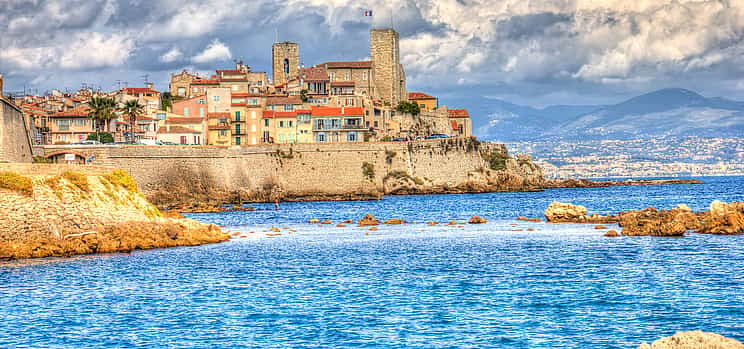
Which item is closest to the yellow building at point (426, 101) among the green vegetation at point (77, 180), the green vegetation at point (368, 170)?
the green vegetation at point (368, 170)

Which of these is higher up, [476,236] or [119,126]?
[119,126]

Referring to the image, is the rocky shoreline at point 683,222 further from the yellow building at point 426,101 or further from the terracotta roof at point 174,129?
the yellow building at point 426,101

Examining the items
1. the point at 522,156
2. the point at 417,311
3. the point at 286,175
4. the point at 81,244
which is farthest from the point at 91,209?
the point at 522,156

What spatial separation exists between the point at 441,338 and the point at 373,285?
344 inches

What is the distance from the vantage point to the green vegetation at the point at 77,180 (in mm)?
42000

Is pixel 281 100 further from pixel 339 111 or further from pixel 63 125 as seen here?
pixel 63 125

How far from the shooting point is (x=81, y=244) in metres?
38.7

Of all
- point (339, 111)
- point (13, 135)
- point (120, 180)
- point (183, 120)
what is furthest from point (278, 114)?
point (120, 180)

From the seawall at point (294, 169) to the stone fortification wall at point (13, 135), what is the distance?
24862 mm

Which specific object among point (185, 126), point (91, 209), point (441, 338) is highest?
point (185, 126)

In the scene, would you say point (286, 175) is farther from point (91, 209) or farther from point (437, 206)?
point (91, 209)

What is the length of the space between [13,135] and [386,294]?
33.0 m

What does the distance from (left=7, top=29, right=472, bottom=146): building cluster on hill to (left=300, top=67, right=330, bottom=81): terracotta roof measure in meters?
0.14

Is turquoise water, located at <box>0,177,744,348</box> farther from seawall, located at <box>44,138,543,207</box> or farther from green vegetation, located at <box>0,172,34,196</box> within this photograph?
seawall, located at <box>44,138,543,207</box>
